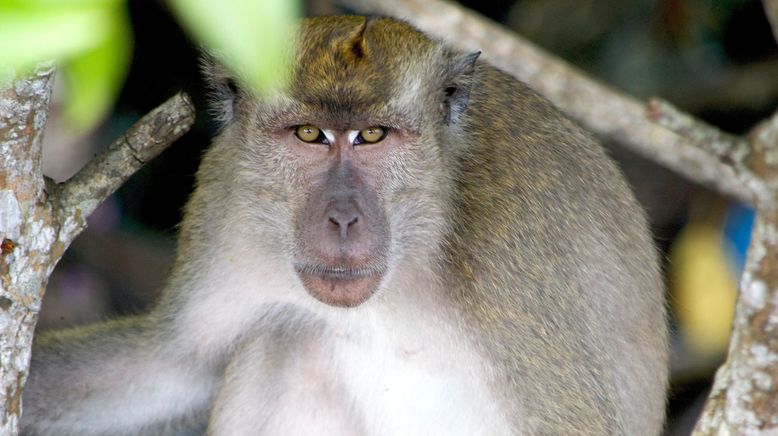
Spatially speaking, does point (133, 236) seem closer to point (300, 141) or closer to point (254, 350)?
point (254, 350)

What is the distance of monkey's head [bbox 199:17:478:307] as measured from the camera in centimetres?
288

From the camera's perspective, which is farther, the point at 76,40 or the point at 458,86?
the point at 458,86

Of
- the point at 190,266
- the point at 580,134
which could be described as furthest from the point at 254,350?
the point at 580,134

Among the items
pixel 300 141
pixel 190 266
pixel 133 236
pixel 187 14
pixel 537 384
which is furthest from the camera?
pixel 133 236

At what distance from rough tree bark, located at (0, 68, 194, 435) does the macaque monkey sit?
1.19 ft

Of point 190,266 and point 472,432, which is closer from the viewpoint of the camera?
point 472,432

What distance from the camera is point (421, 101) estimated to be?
315cm

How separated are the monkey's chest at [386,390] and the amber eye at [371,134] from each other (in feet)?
2.49

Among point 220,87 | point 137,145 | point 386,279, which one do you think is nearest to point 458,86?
point 386,279

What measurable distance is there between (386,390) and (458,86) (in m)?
1.12

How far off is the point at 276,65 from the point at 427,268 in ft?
8.33

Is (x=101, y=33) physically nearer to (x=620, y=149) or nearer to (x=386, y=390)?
(x=386, y=390)

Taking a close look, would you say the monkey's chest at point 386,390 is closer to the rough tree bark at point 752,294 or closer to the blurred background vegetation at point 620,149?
the rough tree bark at point 752,294

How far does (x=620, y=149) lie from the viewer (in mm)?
6879
